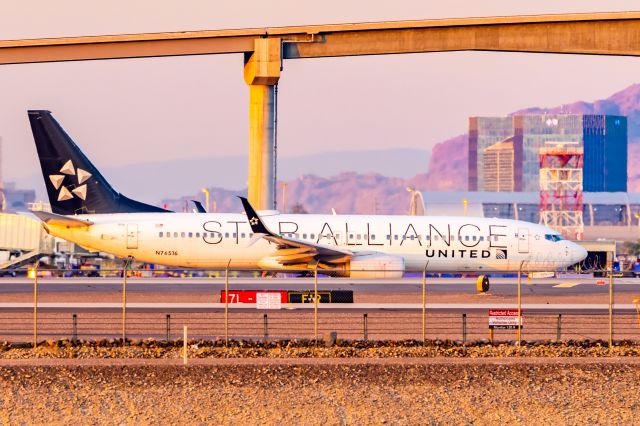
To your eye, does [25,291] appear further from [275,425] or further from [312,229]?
[275,425]

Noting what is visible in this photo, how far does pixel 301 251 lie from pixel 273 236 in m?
2.24

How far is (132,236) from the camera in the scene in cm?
5359

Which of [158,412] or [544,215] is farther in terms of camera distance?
[544,215]

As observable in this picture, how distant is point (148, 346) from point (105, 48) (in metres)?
24.9

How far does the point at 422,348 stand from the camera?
2955cm

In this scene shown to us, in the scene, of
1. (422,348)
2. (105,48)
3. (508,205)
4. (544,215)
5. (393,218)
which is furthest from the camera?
(508,205)

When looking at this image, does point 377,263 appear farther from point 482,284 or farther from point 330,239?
point 482,284

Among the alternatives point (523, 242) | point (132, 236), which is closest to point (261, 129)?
point (132, 236)

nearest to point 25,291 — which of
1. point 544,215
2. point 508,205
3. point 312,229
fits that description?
point 312,229

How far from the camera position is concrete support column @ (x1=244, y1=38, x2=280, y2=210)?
5212 centimetres

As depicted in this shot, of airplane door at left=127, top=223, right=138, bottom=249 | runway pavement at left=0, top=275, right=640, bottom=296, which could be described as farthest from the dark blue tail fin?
runway pavement at left=0, top=275, right=640, bottom=296

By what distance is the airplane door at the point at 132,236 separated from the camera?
176 feet

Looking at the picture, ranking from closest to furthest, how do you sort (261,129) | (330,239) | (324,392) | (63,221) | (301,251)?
1. (324,392)
2. (63,221)
3. (301,251)
4. (261,129)
5. (330,239)

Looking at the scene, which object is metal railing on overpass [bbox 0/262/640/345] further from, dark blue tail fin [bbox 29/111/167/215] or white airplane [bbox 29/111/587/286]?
dark blue tail fin [bbox 29/111/167/215]
